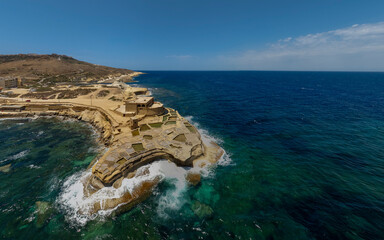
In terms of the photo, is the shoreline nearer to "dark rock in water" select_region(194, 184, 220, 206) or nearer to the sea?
the sea

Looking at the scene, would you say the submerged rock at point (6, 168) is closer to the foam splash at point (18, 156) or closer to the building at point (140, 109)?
the foam splash at point (18, 156)

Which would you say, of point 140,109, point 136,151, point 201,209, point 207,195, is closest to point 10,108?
point 140,109

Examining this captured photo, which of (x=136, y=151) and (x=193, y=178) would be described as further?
(x=136, y=151)

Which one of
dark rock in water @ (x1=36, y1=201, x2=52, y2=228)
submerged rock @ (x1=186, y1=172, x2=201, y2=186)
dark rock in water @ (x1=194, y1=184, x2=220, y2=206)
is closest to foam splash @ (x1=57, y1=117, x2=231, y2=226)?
submerged rock @ (x1=186, y1=172, x2=201, y2=186)

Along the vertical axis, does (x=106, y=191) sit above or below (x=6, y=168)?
below

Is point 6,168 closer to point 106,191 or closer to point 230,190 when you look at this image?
point 106,191

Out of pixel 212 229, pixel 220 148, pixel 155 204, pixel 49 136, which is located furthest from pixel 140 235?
pixel 49 136

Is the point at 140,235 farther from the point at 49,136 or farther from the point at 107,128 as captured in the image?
the point at 49,136
